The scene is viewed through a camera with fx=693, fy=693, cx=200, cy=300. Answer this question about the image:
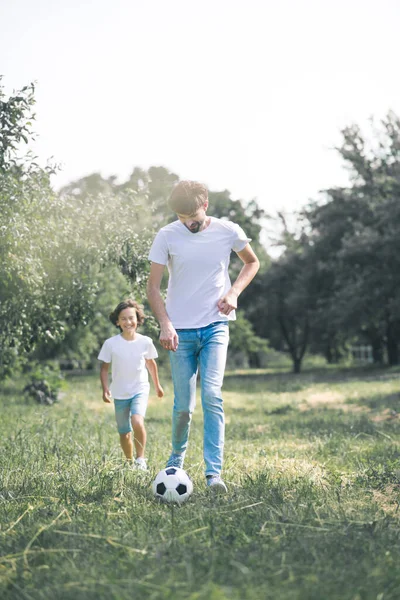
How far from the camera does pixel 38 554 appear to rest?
11.6 feet

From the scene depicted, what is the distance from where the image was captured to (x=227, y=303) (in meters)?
5.46

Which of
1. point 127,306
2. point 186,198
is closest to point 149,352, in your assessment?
point 127,306

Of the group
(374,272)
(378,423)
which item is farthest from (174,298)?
(374,272)

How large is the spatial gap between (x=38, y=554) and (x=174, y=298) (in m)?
2.58

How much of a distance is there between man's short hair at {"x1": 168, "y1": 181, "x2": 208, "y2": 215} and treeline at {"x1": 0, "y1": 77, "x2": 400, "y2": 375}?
97.2 inches

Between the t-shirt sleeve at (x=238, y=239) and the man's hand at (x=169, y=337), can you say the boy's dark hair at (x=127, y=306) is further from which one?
the man's hand at (x=169, y=337)

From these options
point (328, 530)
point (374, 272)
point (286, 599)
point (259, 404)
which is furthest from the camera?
point (374, 272)

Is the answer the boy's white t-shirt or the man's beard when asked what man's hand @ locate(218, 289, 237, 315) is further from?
the boy's white t-shirt

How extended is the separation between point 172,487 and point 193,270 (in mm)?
1722

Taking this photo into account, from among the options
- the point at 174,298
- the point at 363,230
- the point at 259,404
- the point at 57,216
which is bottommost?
the point at 259,404

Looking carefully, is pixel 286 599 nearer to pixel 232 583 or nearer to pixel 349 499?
Result: pixel 232 583

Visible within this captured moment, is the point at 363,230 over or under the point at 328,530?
over

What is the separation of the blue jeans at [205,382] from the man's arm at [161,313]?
182mm

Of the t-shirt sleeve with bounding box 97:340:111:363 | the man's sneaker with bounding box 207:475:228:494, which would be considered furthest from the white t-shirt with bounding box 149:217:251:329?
the t-shirt sleeve with bounding box 97:340:111:363
